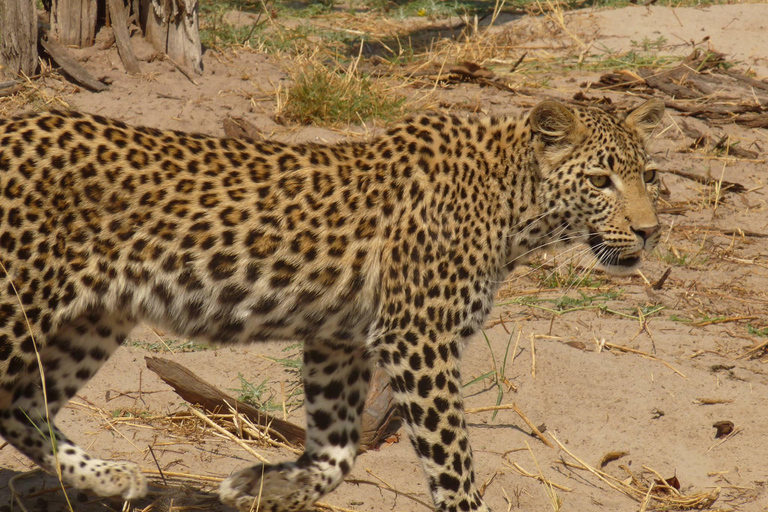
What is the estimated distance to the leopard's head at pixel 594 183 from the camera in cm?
501

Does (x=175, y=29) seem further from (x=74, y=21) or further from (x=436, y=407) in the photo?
(x=436, y=407)

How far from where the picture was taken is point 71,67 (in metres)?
9.37

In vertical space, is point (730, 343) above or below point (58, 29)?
below

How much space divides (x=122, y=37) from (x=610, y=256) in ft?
20.6

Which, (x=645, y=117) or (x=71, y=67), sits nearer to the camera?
(x=645, y=117)

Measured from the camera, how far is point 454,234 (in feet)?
15.8

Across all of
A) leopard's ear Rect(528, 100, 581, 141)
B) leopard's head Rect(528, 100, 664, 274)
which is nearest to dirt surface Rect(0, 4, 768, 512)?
leopard's head Rect(528, 100, 664, 274)

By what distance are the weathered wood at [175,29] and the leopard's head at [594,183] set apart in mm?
5463

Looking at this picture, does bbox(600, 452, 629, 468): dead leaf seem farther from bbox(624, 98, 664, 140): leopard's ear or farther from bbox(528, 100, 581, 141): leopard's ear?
bbox(528, 100, 581, 141): leopard's ear

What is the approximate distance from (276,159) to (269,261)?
0.53 meters

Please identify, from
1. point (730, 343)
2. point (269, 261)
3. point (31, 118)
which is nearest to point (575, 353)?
point (730, 343)

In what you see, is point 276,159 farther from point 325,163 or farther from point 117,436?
point 117,436

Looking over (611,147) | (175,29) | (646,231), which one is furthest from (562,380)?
(175,29)

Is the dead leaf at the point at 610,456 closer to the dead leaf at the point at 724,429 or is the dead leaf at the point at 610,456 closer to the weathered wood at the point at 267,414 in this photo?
the dead leaf at the point at 724,429
